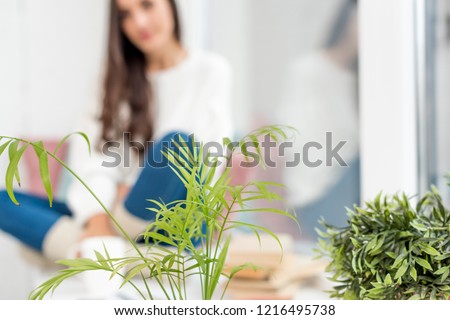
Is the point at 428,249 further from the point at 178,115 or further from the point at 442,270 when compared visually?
the point at 178,115

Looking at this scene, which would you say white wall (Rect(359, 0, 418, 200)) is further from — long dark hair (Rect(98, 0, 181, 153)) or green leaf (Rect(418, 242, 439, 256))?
green leaf (Rect(418, 242, 439, 256))

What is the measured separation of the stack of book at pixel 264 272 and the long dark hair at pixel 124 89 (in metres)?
0.68

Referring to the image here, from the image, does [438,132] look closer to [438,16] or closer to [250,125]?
[438,16]

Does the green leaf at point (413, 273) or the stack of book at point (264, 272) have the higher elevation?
the green leaf at point (413, 273)

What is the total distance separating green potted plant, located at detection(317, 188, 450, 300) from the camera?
894 mm

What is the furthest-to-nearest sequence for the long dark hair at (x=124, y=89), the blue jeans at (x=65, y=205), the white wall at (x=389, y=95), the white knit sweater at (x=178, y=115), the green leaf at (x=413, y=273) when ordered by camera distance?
the long dark hair at (x=124, y=89)
the white knit sweater at (x=178, y=115)
the white wall at (x=389, y=95)
the blue jeans at (x=65, y=205)
the green leaf at (x=413, y=273)

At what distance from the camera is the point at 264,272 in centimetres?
213

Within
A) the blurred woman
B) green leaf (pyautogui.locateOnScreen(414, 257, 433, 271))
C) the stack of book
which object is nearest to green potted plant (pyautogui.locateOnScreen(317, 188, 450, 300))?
green leaf (pyautogui.locateOnScreen(414, 257, 433, 271))

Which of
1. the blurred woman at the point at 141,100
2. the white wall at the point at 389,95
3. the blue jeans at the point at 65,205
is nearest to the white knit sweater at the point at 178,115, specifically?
Result: the blurred woman at the point at 141,100

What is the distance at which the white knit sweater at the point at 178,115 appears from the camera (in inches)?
97.3

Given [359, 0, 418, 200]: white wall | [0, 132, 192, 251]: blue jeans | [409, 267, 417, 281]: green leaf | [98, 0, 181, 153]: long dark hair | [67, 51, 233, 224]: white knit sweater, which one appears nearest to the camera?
[409, 267, 417, 281]: green leaf

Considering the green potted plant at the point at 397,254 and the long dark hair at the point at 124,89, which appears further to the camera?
the long dark hair at the point at 124,89

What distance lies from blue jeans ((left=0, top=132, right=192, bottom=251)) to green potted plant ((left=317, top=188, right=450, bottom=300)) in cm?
86

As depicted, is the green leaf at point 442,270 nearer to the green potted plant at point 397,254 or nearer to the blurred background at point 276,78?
the green potted plant at point 397,254
